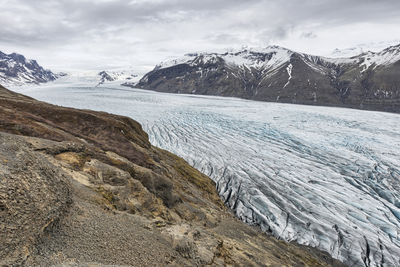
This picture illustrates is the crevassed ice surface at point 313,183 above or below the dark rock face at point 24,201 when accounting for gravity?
below

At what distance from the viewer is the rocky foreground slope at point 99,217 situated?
639cm

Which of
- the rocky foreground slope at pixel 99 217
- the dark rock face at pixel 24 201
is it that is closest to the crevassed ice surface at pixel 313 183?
the rocky foreground slope at pixel 99 217

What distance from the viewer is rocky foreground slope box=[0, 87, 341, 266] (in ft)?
21.0

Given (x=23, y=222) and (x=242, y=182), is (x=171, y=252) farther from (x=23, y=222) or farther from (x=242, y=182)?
(x=242, y=182)

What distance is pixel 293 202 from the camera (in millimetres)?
22375

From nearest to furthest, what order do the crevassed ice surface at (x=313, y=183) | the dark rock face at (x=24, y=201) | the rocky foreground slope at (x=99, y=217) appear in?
the dark rock face at (x=24, y=201), the rocky foreground slope at (x=99, y=217), the crevassed ice surface at (x=313, y=183)

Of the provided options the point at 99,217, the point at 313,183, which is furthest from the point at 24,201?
the point at 313,183

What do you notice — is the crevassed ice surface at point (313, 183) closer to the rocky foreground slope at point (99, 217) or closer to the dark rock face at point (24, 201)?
the rocky foreground slope at point (99, 217)

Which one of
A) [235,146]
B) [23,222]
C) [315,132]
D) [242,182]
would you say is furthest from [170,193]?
[315,132]

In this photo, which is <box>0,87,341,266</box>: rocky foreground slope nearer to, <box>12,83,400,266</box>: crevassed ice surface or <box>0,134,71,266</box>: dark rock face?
<box>0,134,71,266</box>: dark rock face

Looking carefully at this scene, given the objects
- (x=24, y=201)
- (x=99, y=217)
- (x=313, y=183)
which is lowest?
(x=313, y=183)

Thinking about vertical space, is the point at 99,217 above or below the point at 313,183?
above

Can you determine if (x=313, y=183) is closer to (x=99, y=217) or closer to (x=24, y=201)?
(x=99, y=217)

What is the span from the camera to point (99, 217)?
8320mm
